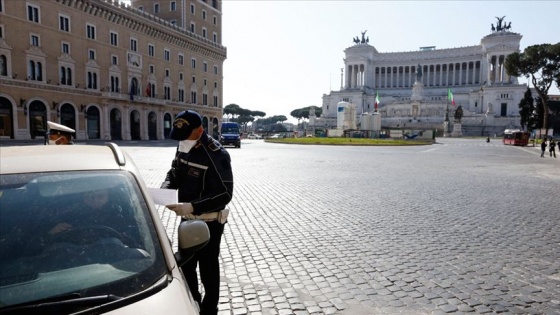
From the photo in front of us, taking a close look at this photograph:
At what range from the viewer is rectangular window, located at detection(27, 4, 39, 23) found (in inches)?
1386

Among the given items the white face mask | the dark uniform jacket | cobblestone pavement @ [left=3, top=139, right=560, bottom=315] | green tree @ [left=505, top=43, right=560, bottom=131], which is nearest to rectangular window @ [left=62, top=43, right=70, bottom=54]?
cobblestone pavement @ [left=3, top=139, right=560, bottom=315]

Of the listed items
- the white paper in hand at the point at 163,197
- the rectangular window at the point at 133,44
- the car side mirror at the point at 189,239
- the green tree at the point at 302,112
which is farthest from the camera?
the green tree at the point at 302,112

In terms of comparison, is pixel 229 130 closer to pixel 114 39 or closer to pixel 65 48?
pixel 65 48

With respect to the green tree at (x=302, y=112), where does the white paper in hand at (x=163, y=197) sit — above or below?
below

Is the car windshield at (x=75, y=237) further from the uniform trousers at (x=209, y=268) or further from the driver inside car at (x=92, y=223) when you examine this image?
the uniform trousers at (x=209, y=268)

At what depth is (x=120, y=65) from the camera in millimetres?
45406

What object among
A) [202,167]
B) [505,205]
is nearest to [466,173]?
[505,205]

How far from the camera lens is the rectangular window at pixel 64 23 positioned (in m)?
38.2

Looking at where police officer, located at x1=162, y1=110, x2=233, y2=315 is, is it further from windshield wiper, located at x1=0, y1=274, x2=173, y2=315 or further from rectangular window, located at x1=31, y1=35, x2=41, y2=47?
rectangular window, located at x1=31, y1=35, x2=41, y2=47

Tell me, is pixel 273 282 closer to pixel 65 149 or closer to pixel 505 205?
pixel 65 149

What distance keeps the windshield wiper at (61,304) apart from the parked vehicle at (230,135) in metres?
32.9

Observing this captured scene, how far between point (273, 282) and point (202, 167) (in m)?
1.89

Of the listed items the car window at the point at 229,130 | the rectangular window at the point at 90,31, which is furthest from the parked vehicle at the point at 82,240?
the rectangular window at the point at 90,31

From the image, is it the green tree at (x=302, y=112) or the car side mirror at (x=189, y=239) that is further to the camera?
the green tree at (x=302, y=112)
